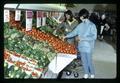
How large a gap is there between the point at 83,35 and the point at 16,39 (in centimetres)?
61

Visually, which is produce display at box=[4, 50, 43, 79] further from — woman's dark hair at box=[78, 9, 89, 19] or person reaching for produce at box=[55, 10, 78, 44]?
woman's dark hair at box=[78, 9, 89, 19]

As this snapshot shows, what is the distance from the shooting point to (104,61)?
417 cm

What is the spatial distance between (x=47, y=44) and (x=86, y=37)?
36cm

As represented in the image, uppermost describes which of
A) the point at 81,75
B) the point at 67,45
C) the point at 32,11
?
the point at 32,11

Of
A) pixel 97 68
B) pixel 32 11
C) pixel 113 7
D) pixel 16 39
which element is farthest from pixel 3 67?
pixel 113 7

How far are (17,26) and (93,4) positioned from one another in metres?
0.71

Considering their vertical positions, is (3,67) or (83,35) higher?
(83,35)

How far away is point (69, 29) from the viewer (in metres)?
4.14

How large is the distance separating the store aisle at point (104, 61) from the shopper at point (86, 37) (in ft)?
0.15

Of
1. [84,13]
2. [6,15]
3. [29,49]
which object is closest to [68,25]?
[84,13]

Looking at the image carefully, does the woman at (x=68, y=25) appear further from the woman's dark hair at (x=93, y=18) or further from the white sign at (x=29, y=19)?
the white sign at (x=29, y=19)

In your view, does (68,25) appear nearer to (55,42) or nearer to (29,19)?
(55,42)

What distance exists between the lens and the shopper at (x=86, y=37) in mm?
4145

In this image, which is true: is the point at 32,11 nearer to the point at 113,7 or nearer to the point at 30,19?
the point at 30,19
